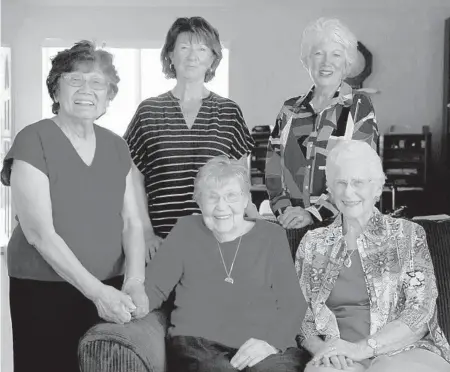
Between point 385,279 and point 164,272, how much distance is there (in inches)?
26.5

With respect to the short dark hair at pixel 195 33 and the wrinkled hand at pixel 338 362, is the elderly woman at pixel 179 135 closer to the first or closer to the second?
the short dark hair at pixel 195 33

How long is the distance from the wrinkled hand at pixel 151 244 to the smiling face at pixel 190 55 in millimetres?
584

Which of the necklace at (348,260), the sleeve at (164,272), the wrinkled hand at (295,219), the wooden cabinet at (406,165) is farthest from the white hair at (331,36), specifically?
the wooden cabinet at (406,165)

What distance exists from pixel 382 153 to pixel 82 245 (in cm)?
Result: 545

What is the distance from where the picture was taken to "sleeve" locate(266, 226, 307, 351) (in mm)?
1888

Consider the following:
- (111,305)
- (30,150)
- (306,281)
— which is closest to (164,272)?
(111,305)

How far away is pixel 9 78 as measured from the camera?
7348mm

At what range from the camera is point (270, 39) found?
7.64m

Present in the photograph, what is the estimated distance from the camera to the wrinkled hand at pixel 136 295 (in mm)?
1909

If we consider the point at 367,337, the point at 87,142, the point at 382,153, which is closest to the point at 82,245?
the point at 87,142

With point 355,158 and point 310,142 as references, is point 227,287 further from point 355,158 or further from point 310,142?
point 310,142

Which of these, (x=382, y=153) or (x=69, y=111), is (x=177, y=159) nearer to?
(x=69, y=111)

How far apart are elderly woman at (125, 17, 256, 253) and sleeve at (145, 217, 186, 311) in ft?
0.75

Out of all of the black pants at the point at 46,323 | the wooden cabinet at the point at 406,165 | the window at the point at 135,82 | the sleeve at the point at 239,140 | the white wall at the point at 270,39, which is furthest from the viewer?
the window at the point at 135,82
